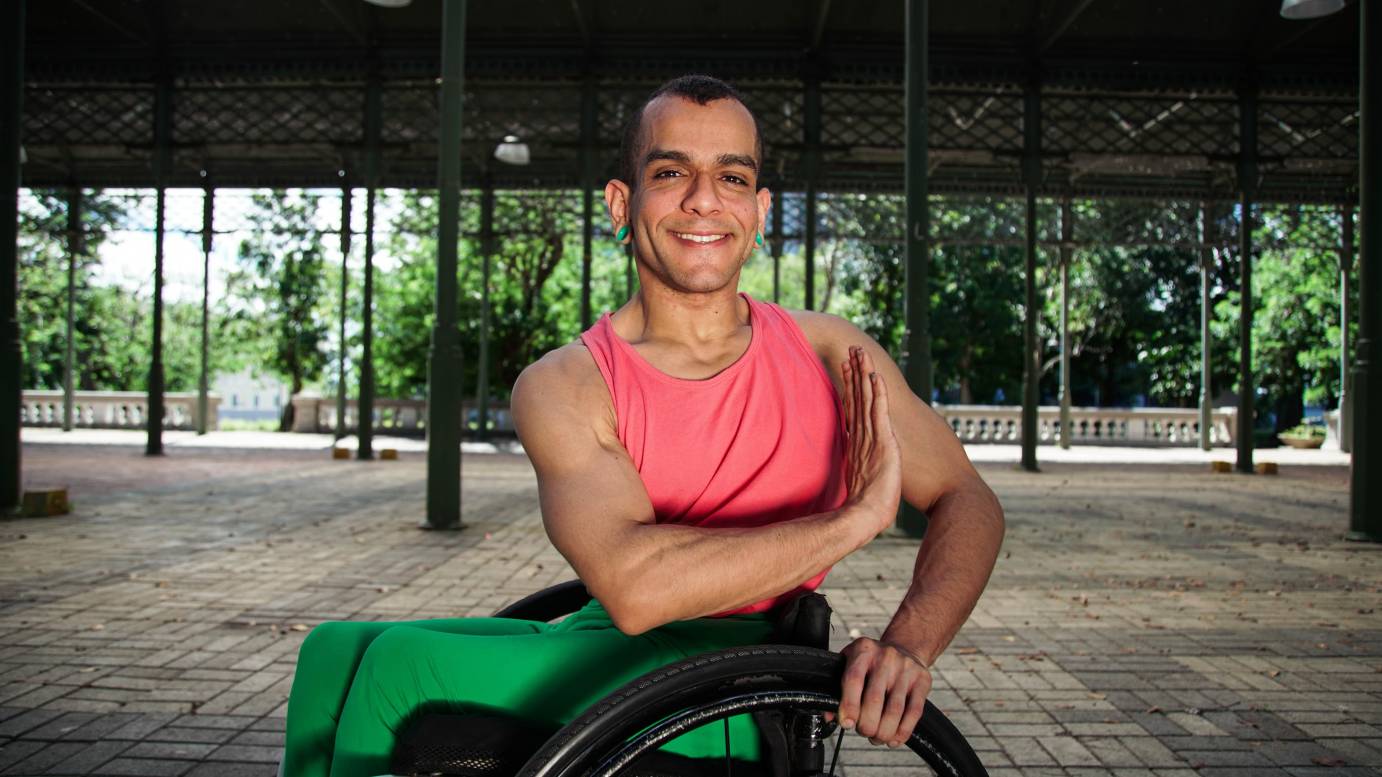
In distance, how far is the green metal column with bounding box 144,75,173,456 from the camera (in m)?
15.2

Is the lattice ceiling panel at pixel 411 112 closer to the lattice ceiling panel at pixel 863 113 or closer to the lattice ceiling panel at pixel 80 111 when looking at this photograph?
the lattice ceiling panel at pixel 80 111

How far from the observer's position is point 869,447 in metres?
1.60

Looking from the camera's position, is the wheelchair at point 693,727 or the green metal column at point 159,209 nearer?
the wheelchair at point 693,727

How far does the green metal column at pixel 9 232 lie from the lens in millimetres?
8570

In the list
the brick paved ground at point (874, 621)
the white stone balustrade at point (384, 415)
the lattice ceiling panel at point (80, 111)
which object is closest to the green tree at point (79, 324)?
the white stone balustrade at point (384, 415)

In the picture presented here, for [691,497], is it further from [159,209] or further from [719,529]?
[159,209]

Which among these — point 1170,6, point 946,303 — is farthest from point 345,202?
point 946,303

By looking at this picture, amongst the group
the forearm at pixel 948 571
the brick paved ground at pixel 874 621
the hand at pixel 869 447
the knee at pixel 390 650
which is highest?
the hand at pixel 869 447

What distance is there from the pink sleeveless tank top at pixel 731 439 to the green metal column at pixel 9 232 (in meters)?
8.87

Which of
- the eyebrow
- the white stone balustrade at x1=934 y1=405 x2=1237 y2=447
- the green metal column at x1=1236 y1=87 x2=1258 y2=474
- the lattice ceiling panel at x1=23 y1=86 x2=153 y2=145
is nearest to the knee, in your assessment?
the eyebrow

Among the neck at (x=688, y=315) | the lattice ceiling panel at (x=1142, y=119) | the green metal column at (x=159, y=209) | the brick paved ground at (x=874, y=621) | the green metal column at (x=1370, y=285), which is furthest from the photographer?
the lattice ceiling panel at (x=1142, y=119)

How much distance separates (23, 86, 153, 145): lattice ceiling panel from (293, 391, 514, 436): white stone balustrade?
9.65m

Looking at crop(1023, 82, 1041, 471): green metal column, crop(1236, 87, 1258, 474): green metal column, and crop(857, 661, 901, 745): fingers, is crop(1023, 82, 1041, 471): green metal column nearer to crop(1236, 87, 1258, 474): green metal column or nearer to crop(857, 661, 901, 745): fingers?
crop(1236, 87, 1258, 474): green metal column

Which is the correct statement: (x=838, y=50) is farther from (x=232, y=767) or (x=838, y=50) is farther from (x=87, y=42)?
(x=232, y=767)
